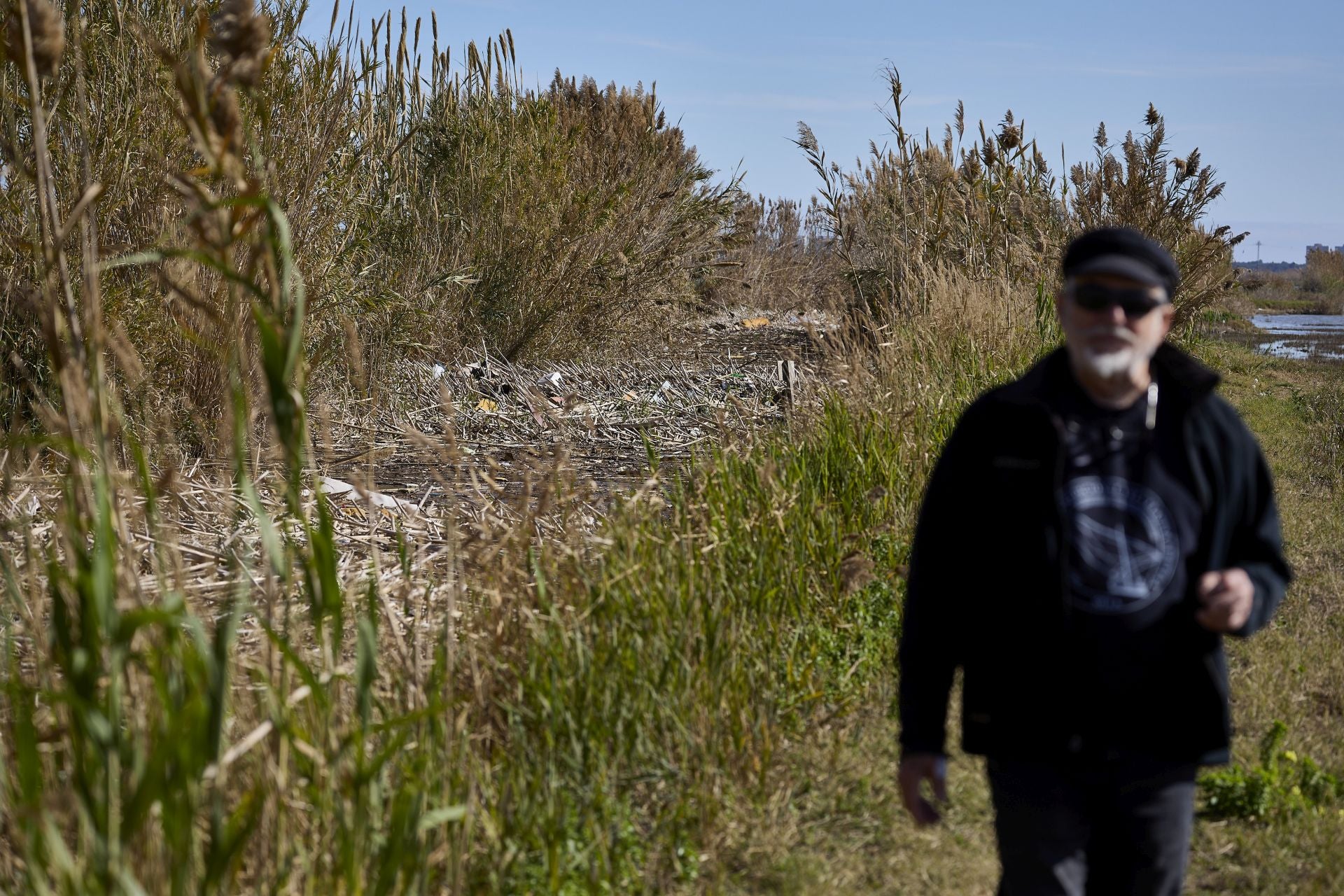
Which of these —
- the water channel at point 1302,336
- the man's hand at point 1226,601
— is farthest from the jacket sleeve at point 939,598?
the water channel at point 1302,336

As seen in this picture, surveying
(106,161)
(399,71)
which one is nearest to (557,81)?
Result: (399,71)

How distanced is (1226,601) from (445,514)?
106 inches

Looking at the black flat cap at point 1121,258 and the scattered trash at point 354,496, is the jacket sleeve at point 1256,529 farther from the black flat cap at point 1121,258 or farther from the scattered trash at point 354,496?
the scattered trash at point 354,496

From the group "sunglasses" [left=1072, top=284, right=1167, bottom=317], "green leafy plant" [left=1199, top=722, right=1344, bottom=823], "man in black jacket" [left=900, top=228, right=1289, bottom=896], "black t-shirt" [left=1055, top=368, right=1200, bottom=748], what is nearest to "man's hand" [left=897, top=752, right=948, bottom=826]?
"man in black jacket" [left=900, top=228, right=1289, bottom=896]

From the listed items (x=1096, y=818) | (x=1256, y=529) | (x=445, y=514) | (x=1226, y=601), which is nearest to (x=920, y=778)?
(x=1096, y=818)

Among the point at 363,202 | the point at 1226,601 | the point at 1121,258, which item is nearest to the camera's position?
the point at 1226,601

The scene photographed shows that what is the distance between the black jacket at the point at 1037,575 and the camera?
1.93 meters

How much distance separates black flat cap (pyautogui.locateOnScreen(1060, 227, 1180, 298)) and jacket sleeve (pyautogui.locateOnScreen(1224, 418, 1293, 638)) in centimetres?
29

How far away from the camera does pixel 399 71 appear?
343 inches

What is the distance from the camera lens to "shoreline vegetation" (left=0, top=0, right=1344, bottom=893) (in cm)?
190

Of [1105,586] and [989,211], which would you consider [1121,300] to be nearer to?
[1105,586]

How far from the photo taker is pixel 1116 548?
192 cm

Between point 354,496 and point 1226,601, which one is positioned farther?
point 354,496

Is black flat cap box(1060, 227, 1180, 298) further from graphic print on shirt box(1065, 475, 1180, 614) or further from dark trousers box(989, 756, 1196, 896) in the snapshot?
dark trousers box(989, 756, 1196, 896)
